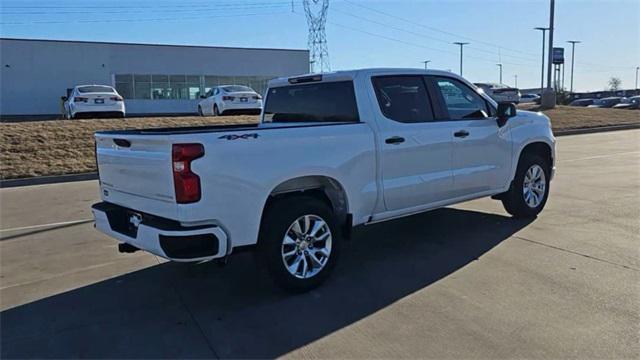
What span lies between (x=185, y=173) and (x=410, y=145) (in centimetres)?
245

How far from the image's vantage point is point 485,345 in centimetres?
365

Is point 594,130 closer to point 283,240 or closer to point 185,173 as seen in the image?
point 283,240

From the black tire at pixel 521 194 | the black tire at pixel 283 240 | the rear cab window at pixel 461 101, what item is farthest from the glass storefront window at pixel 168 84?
the black tire at pixel 283 240

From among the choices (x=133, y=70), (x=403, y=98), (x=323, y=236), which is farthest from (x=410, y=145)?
(x=133, y=70)

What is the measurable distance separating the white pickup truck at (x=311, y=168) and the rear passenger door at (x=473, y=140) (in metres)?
0.02

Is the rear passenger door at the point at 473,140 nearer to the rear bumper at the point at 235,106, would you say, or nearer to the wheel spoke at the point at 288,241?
the wheel spoke at the point at 288,241

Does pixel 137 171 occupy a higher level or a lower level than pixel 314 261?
higher

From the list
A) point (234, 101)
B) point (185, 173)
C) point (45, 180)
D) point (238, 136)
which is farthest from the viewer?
point (234, 101)

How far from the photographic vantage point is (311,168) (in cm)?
468

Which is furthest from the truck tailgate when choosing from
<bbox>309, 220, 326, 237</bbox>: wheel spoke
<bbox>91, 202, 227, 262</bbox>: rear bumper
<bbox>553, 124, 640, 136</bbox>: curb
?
<bbox>553, 124, 640, 136</bbox>: curb

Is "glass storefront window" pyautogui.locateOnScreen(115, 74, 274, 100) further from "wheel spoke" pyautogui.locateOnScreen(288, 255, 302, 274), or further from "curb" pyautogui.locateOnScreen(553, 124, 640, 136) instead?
"wheel spoke" pyautogui.locateOnScreen(288, 255, 302, 274)

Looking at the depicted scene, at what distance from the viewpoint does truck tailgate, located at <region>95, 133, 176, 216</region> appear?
163 inches

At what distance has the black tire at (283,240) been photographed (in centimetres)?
449

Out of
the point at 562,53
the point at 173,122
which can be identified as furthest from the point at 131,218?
the point at 562,53
